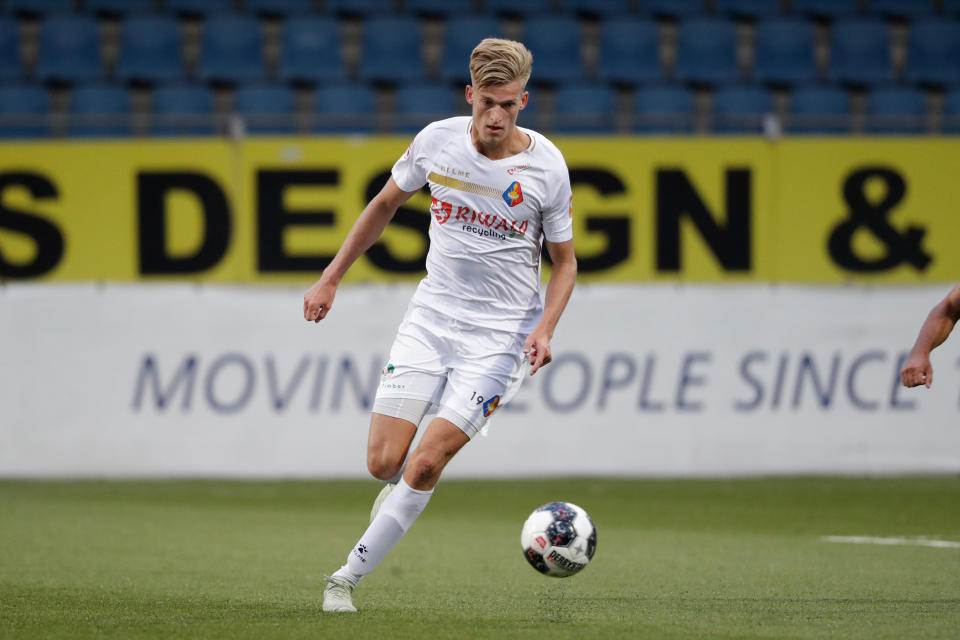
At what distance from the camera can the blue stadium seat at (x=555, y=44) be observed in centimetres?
1561

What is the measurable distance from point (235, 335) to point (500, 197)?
6882 mm

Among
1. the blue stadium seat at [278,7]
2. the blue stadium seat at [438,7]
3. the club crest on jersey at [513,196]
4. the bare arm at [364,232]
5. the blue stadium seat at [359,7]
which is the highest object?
the club crest on jersey at [513,196]

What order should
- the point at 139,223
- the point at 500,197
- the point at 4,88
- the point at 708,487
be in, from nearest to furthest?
the point at 500,197, the point at 708,487, the point at 139,223, the point at 4,88

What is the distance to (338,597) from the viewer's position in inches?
217

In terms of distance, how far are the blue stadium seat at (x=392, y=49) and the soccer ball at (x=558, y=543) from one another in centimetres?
1031

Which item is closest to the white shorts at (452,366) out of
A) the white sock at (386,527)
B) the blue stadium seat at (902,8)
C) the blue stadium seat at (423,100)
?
the white sock at (386,527)

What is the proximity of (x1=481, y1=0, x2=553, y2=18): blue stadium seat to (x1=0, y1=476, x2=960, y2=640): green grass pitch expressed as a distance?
6.45 meters

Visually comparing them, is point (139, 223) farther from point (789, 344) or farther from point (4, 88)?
point (789, 344)

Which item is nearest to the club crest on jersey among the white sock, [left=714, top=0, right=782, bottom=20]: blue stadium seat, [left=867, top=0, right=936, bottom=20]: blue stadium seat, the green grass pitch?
the white sock

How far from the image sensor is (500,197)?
5527 mm

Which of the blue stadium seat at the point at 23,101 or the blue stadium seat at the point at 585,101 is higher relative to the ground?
the blue stadium seat at the point at 585,101

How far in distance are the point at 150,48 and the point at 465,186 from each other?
10.7m

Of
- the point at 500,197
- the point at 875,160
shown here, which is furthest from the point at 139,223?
the point at 500,197

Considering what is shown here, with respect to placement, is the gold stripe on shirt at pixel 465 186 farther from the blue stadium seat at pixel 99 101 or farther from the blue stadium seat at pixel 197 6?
the blue stadium seat at pixel 197 6
